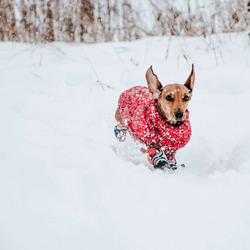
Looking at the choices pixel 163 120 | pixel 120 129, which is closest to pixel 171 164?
pixel 163 120

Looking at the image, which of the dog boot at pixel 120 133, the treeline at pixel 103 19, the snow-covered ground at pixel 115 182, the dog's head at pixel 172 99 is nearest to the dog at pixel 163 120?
the dog's head at pixel 172 99

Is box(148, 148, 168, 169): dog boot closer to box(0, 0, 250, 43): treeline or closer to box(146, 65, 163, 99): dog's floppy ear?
box(146, 65, 163, 99): dog's floppy ear

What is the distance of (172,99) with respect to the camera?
2.05 m

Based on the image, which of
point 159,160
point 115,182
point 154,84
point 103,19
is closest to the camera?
point 115,182

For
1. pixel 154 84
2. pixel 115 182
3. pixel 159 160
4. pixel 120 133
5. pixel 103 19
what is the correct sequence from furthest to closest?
pixel 103 19, pixel 120 133, pixel 154 84, pixel 159 160, pixel 115 182

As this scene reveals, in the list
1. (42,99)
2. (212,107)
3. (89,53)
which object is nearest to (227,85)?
(212,107)

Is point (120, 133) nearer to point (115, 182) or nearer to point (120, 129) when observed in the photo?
point (120, 129)

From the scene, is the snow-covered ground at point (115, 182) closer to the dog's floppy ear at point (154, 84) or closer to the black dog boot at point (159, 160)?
the black dog boot at point (159, 160)

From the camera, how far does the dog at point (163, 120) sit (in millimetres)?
2039

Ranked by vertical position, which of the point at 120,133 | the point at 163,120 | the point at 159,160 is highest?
the point at 163,120

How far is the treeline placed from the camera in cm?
416

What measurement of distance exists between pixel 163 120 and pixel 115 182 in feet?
2.97

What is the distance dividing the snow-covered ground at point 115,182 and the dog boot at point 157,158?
4.5 inches

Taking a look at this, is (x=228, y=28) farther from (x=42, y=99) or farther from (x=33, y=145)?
(x=33, y=145)
